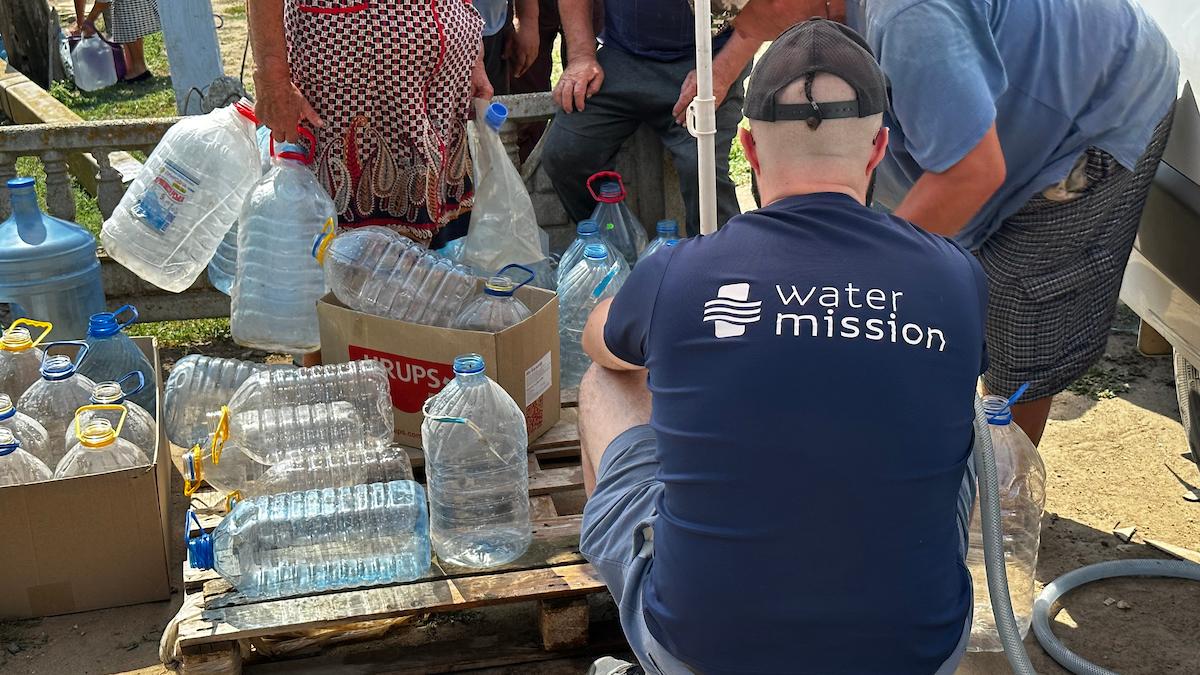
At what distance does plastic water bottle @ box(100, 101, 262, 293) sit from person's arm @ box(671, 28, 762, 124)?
1.41 metres

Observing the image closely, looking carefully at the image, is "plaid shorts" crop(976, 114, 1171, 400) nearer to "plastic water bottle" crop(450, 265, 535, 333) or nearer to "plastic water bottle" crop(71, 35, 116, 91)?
"plastic water bottle" crop(450, 265, 535, 333)

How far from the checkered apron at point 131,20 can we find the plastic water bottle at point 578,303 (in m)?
6.14

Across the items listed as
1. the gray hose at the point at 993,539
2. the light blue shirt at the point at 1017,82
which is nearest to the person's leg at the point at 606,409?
the gray hose at the point at 993,539

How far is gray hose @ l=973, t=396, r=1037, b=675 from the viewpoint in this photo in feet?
7.39

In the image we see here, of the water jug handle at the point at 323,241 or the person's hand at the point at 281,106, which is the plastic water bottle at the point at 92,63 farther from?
the water jug handle at the point at 323,241

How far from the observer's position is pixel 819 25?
2.15 meters

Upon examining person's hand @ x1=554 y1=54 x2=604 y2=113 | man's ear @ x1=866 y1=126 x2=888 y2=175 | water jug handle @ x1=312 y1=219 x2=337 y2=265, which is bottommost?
water jug handle @ x1=312 y1=219 x2=337 y2=265

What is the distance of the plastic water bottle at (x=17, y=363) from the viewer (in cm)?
347

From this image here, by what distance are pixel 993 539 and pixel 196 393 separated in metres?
2.44

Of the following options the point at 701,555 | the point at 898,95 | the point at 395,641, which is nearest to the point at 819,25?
the point at 898,95

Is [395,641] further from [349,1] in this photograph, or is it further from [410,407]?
[349,1]

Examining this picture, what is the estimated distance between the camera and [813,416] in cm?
→ 183

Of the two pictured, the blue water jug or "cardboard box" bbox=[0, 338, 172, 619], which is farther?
the blue water jug

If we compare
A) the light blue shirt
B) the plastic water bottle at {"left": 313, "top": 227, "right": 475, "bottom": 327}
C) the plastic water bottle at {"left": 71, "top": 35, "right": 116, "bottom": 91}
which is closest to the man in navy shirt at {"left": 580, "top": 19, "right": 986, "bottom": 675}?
the light blue shirt
